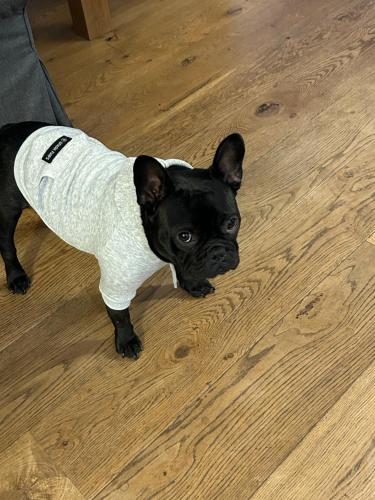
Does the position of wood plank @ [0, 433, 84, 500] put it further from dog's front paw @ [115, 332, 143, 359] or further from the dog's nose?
the dog's nose

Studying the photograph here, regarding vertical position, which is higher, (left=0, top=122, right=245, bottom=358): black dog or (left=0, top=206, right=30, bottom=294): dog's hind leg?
(left=0, top=122, right=245, bottom=358): black dog

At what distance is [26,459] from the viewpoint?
1.27 metres

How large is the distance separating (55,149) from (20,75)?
1.90ft

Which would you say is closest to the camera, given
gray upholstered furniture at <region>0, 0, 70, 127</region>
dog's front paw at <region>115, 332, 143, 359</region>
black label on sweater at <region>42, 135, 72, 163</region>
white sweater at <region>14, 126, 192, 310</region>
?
white sweater at <region>14, 126, 192, 310</region>

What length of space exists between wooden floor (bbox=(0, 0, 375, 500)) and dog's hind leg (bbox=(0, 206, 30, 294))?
35 mm

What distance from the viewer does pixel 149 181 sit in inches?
43.0

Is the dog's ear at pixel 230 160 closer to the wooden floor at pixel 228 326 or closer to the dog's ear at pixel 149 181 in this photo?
the dog's ear at pixel 149 181

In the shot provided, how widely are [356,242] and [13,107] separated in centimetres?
113

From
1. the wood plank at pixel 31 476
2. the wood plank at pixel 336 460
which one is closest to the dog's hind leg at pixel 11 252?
the wood plank at pixel 31 476

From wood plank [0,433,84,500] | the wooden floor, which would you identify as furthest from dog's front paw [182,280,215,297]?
wood plank [0,433,84,500]

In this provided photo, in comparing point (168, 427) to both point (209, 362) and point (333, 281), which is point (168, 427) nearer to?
point (209, 362)

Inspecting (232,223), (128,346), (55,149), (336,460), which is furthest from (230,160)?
(336,460)

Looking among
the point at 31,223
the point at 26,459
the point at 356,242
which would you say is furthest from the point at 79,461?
the point at 356,242

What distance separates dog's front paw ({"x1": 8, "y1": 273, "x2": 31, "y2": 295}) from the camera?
62.1 inches
